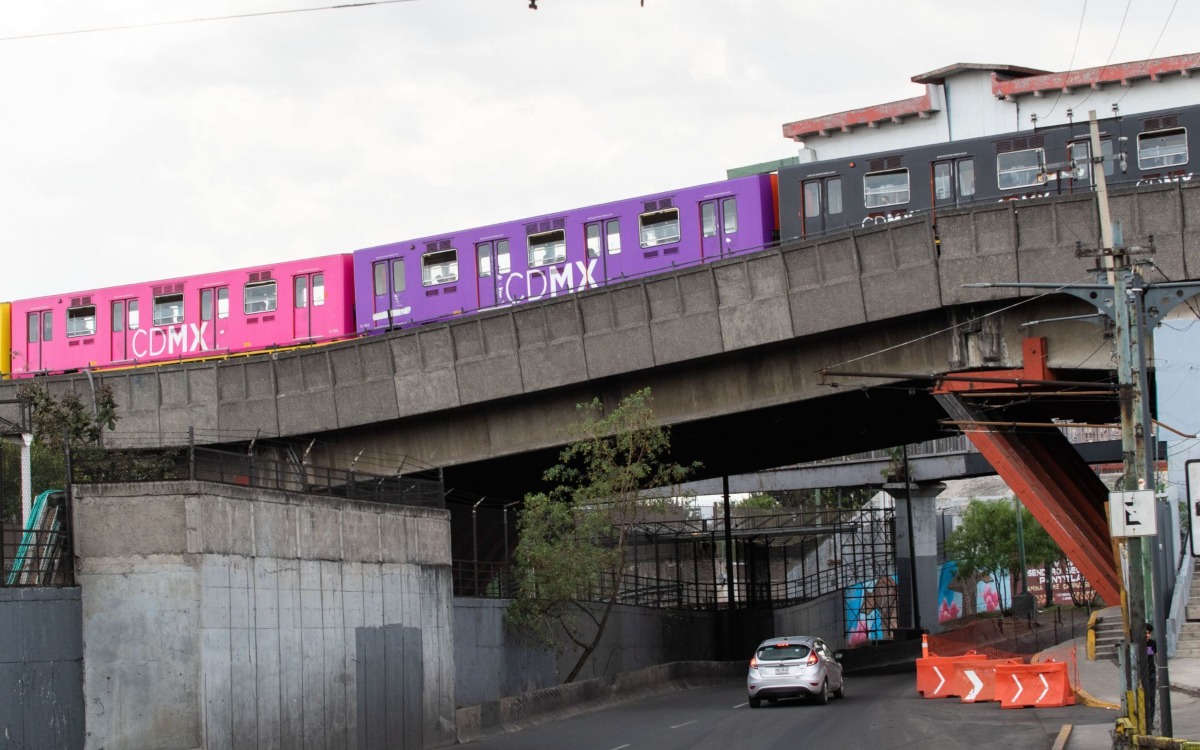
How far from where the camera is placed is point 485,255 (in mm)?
40312

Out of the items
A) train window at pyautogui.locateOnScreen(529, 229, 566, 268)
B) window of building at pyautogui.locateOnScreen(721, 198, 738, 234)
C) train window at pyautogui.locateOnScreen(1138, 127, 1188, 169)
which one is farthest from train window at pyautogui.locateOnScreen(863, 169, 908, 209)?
train window at pyautogui.locateOnScreen(529, 229, 566, 268)

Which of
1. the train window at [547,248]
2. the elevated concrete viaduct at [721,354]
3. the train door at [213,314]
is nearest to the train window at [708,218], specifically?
the elevated concrete viaduct at [721,354]

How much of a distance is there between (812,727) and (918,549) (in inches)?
1928

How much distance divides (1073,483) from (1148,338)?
527 cm

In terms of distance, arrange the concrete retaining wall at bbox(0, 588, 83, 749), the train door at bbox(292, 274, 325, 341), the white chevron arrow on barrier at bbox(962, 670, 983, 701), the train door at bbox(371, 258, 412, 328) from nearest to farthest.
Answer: the concrete retaining wall at bbox(0, 588, 83, 749) < the white chevron arrow on barrier at bbox(962, 670, 983, 701) < the train door at bbox(371, 258, 412, 328) < the train door at bbox(292, 274, 325, 341)

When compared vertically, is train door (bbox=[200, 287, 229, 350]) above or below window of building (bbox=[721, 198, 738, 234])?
below

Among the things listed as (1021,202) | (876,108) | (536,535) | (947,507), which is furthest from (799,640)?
(947,507)

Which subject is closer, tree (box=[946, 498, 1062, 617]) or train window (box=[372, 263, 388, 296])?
train window (box=[372, 263, 388, 296])

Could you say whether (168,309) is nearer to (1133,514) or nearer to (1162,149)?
(1162,149)

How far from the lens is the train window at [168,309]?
44406 mm

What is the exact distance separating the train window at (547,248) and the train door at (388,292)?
435cm

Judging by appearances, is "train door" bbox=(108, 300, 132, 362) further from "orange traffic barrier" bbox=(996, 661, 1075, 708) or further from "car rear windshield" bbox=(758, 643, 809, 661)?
"orange traffic barrier" bbox=(996, 661, 1075, 708)

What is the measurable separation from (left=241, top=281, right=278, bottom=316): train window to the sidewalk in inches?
955

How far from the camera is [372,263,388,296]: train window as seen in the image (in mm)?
41562
